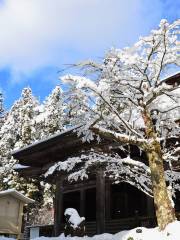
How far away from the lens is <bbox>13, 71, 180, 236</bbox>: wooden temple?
12.5m

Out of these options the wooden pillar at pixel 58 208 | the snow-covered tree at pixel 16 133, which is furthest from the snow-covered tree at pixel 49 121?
the wooden pillar at pixel 58 208

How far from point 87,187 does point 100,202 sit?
53.9 inches

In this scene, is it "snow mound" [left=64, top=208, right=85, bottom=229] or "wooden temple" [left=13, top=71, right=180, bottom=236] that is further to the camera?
"wooden temple" [left=13, top=71, right=180, bottom=236]

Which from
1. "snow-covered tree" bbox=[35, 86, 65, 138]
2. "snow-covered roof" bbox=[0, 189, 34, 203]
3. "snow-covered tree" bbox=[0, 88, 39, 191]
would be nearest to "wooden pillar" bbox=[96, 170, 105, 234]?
"snow-covered roof" bbox=[0, 189, 34, 203]

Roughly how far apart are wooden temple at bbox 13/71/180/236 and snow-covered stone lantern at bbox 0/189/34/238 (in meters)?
2.09

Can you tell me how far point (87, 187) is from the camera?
14266mm

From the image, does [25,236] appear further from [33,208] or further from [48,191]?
[48,191]

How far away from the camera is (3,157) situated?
3562cm

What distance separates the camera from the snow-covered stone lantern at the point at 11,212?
1115 cm

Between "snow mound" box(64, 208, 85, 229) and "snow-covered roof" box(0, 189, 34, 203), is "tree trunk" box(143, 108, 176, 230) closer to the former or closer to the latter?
"snow mound" box(64, 208, 85, 229)

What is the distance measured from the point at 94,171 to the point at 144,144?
16.9 ft

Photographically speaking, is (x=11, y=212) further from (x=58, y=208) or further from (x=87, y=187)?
(x=87, y=187)

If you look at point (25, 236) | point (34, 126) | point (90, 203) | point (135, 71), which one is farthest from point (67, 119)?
point (34, 126)

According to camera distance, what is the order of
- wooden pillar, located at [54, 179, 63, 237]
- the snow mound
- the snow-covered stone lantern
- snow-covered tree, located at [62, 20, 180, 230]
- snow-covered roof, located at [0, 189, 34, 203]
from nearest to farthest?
1. snow-covered tree, located at [62, 20, 180, 230]
2. the snow-covered stone lantern
3. snow-covered roof, located at [0, 189, 34, 203]
4. the snow mound
5. wooden pillar, located at [54, 179, 63, 237]
